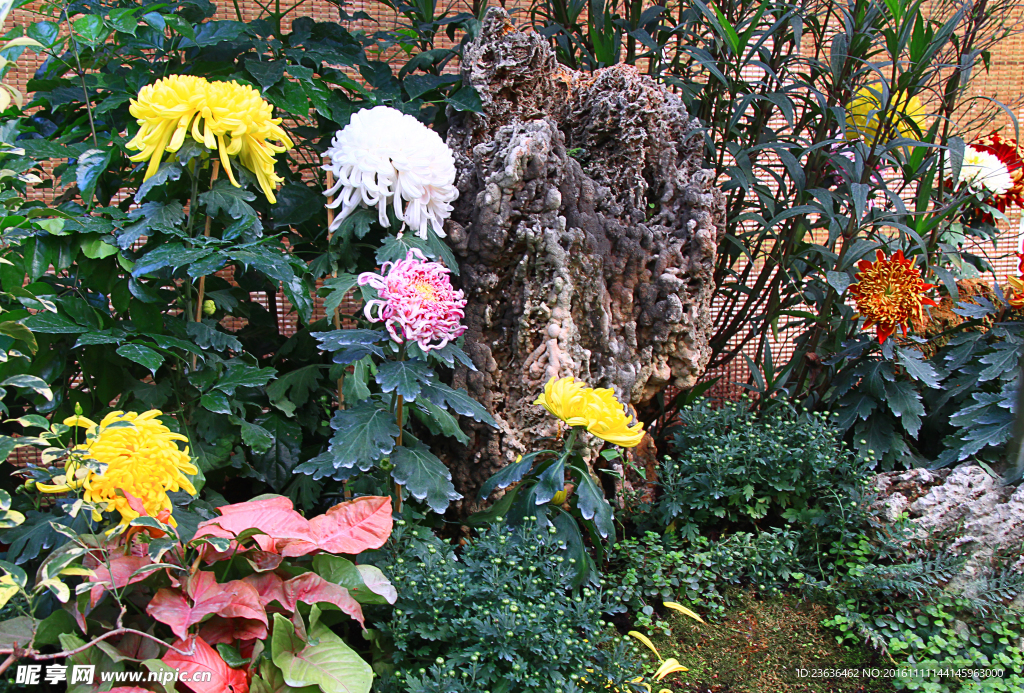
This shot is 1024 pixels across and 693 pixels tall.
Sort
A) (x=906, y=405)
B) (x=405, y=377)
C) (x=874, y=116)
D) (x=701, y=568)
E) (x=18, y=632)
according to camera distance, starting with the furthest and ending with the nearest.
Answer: (x=874, y=116) → (x=906, y=405) → (x=701, y=568) → (x=405, y=377) → (x=18, y=632)

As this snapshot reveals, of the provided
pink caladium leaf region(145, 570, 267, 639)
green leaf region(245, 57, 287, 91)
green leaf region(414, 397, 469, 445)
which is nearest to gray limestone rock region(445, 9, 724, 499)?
green leaf region(414, 397, 469, 445)

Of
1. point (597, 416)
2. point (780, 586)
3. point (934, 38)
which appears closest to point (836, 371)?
point (780, 586)

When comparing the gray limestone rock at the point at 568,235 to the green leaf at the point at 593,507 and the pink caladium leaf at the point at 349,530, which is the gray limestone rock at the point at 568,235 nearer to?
the green leaf at the point at 593,507

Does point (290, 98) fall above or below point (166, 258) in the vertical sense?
above

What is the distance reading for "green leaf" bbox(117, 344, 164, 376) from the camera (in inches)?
50.8

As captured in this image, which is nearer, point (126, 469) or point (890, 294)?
point (126, 469)

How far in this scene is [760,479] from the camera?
1.92 meters

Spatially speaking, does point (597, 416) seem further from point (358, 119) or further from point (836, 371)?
point (836, 371)

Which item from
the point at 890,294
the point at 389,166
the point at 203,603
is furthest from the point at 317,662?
the point at 890,294

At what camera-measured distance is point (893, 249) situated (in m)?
→ 2.43

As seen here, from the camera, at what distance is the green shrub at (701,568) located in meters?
1.70

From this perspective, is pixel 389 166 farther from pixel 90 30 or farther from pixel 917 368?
pixel 917 368

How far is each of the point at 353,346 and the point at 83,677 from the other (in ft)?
2.40

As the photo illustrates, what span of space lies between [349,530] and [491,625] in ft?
1.04
